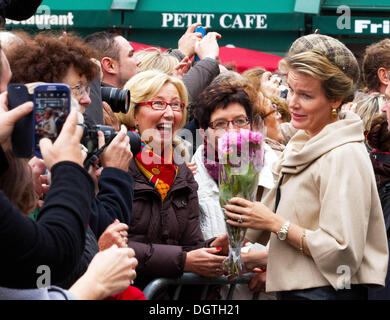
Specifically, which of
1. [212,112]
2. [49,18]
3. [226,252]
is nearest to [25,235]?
[226,252]

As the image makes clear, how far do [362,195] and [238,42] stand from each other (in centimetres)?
582

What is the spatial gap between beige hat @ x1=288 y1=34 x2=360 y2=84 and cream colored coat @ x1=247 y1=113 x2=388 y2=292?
22 centimetres

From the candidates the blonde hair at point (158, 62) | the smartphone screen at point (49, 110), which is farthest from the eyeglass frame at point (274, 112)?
the smartphone screen at point (49, 110)

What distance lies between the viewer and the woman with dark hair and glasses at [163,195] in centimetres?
336

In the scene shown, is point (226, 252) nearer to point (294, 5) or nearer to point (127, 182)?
point (127, 182)

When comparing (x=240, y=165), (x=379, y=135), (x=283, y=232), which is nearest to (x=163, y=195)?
(x=240, y=165)

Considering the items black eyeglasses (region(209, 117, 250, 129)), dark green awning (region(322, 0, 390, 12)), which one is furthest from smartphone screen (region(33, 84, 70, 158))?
dark green awning (region(322, 0, 390, 12))

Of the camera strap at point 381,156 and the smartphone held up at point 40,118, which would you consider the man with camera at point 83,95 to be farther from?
the camera strap at point 381,156

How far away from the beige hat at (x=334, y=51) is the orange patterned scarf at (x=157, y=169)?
3.18 feet

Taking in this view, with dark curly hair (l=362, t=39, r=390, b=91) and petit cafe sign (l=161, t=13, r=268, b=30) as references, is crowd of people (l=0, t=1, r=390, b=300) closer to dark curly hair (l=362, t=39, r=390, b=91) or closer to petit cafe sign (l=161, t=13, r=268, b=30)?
dark curly hair (l=362, t=39, r=390, b=91)

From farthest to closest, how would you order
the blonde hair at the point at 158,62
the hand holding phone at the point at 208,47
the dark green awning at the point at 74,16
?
1. the dark green awning at the point at 74,16
2. the hand holding phone at the point at 208,47
3. the blonde hair at the point at 158,62

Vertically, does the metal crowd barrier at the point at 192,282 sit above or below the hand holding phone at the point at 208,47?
below

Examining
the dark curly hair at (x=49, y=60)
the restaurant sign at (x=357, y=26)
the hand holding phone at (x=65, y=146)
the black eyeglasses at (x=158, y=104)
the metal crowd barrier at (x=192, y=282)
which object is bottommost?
the metal crowd barrier at (x=192, y=282)
